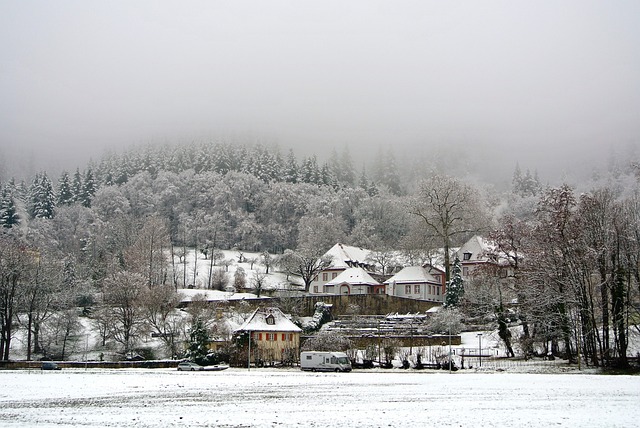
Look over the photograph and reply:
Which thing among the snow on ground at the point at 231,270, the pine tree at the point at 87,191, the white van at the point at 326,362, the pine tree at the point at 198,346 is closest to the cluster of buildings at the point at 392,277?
the snow on ground at the point at 231,270

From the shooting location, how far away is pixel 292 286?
97.6m

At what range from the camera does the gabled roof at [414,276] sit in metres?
83.4

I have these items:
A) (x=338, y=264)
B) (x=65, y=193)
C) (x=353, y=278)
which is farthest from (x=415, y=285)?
(x=65, y=193)

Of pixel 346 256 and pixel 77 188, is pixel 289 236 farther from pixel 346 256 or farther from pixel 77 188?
pixel 77 188

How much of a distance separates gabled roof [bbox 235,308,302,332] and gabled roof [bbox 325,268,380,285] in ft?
86.8

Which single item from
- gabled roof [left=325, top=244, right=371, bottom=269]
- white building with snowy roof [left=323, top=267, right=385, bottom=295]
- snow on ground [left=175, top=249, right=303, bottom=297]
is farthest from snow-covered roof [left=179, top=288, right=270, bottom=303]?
gabled roof [left=325, top=244, right=371, bottom=269]

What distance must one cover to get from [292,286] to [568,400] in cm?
7673

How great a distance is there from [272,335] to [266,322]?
128cm

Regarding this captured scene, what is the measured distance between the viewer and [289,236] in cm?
12138

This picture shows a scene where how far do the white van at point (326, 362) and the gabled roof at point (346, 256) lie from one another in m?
46.6

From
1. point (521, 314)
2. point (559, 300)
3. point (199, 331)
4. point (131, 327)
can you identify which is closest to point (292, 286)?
point (131, 327)

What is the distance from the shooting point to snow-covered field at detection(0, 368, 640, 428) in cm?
1706

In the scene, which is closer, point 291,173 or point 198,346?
point 198,346

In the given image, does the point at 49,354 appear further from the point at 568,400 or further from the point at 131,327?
the point at 568,400
